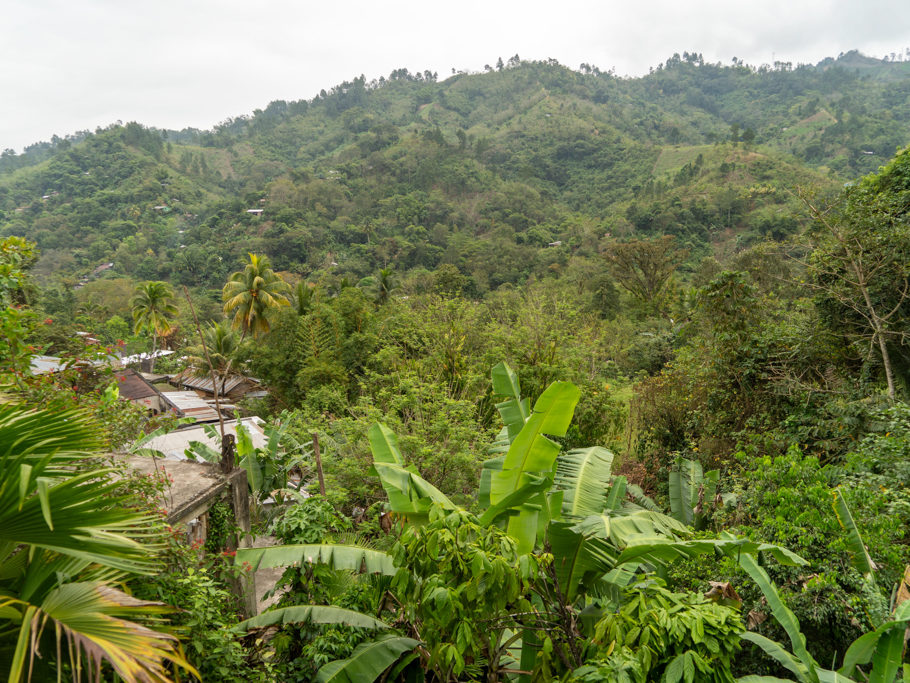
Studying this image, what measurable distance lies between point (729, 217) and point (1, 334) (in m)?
54.0

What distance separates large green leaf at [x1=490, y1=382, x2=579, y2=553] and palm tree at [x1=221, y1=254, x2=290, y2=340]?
2361 cm

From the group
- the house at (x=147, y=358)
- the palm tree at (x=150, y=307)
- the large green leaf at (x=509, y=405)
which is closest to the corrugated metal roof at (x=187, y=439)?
the large green leaf at (x=509, y=405)

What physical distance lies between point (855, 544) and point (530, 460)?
9.31ft

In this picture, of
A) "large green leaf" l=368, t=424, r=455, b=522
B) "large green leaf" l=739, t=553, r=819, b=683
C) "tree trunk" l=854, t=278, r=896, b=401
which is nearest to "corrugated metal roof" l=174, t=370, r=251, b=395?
"large green leaf" l=368, t=424, r=455, b=522

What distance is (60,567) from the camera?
2131 mm

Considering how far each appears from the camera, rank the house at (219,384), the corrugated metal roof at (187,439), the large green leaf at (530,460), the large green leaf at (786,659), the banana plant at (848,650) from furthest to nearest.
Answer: the house at (219,384) < the corrugated metal roof at (187,439) < the large green leaf at (530,460) < the large green leaf at (786,659) < the banana plant at (848,650)

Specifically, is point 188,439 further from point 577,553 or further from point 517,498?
point 577,553

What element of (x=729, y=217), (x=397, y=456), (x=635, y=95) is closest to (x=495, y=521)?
(x=397, y=456)

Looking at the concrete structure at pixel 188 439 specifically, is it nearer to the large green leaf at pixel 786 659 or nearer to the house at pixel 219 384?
the house at pixel 219 384

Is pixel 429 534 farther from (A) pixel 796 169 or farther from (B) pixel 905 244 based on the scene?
(A) pixel 796 169

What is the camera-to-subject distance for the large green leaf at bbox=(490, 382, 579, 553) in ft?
15.1

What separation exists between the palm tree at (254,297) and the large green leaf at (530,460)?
23.6 m

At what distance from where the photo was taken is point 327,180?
72.4 m

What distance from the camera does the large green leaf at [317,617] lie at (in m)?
4.30
